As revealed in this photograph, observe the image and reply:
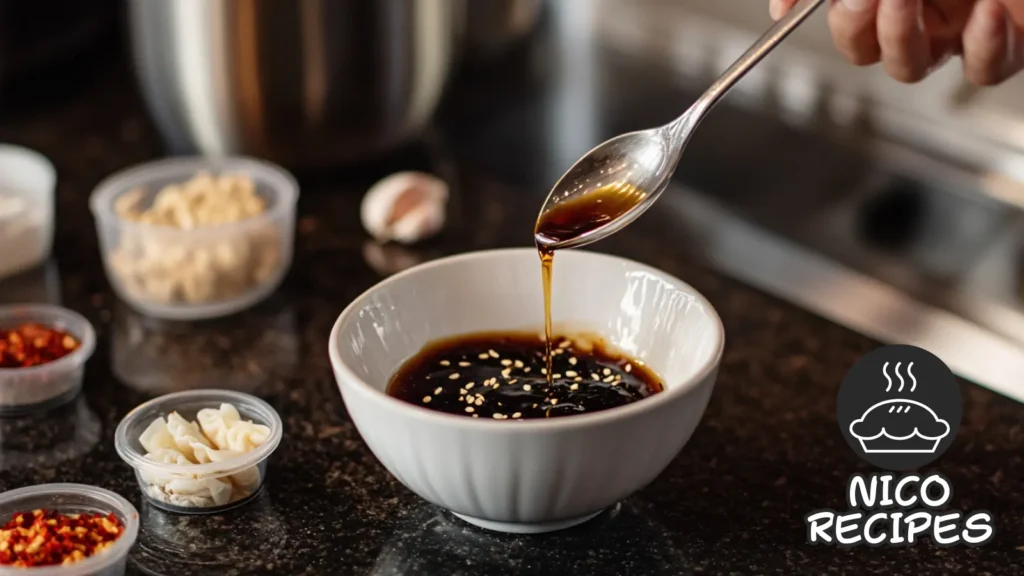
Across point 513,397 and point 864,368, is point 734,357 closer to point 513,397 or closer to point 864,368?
point 864,368

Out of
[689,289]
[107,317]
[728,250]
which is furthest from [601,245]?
Answer: [107,317]

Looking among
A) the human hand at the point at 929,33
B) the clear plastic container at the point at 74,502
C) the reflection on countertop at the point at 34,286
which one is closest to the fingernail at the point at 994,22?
the human hand at the point at 929,33

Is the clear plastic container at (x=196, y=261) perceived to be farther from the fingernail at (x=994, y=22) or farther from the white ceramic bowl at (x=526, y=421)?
the fingernail at (x=994, y=22)

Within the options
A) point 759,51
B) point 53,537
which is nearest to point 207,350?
point 53,537

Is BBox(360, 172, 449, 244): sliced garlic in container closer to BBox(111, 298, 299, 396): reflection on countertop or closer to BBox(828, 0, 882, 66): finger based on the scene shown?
BBox(111, 298, 299, 396): reflection on countertop

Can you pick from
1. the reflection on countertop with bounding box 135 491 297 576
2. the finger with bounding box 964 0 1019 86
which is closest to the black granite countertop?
the reflection on countertop with bounding box 135 491 297 576

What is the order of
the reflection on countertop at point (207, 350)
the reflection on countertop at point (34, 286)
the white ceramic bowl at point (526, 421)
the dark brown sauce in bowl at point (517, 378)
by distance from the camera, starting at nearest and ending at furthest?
the white ceramic bowl at point (526, 421)
the dark brown sauce in bowl at point (517, 378)
the reflection on countertop at point (207, 350)
the reflection on countertop at point (34, 286)
